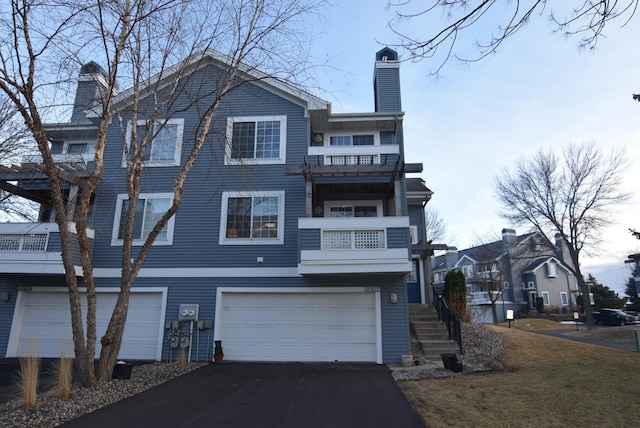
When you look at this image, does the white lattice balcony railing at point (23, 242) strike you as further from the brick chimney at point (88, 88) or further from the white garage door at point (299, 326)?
the white garage door at point (299, 326)

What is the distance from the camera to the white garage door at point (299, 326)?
11.1 meters

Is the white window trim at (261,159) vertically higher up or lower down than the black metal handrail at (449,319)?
higher up

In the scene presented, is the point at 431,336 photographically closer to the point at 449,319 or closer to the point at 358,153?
the point at 449,319

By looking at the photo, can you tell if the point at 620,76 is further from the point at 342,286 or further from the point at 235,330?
the point at 235,330

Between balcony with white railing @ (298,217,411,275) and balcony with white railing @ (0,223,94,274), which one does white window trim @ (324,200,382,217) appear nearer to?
balcony with white railing @ (298,217,411,275)

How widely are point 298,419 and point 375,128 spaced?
994 cm

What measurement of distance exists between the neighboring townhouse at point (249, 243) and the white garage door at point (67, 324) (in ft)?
0.11

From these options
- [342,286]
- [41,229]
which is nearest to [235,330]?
[342,286]

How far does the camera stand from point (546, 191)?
22734mm

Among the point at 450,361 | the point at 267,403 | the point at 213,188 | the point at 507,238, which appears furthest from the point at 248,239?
the point at 507,238

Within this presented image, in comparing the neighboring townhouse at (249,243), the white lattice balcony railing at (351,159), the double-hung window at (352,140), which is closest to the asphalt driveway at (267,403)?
the neighboring townhouse at (249,243)

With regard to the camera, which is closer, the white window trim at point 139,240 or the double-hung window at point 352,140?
the white window trim at point 139,240

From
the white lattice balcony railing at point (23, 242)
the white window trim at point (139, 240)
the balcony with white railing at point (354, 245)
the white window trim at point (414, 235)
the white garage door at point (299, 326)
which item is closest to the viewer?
the balcony with white railing at point (354, 245)

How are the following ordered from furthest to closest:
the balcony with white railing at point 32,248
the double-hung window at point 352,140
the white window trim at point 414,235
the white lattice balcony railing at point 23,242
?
the white window trim at point 414,235, the double-hung window at point 352,140, the white lattice balcony railing at point 23,242, the balcony with white railing at point 32,248
